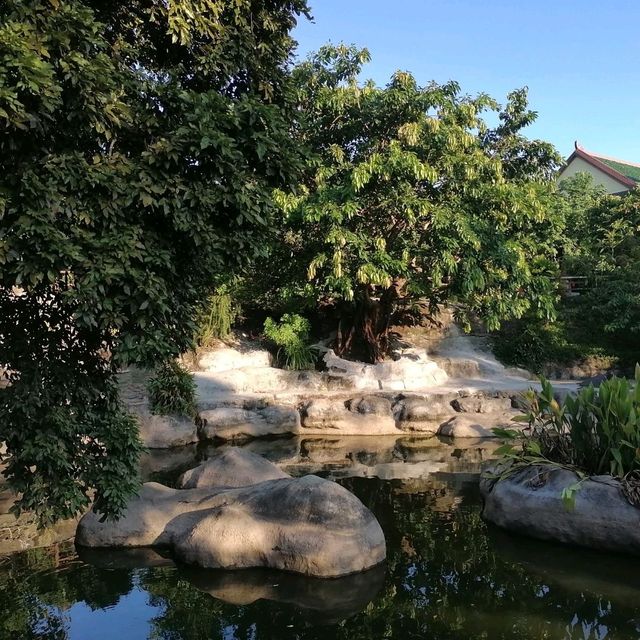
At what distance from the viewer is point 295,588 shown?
5789 mm

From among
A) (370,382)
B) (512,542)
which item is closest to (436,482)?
(512,542)

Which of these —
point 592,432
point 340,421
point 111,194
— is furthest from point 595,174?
point 111,194

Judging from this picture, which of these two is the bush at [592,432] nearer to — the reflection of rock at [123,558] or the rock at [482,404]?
the reflection of rock at [123,558]

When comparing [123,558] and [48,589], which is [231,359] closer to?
[123,558]

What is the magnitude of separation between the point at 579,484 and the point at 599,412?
993 millimetres

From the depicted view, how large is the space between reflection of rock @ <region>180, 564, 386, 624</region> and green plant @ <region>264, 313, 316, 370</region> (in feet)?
34.0

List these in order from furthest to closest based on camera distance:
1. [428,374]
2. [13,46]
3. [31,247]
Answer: [428,374] → [31,247] → [13,46]

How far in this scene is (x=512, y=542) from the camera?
7.01 m

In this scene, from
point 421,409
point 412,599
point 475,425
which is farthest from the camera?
point 421,409

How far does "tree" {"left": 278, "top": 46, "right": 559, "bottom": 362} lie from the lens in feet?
43.7

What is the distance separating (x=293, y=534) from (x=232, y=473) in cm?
215

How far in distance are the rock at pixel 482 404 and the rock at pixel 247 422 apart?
3.59m

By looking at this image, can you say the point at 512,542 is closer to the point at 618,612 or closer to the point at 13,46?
the point at 618,612

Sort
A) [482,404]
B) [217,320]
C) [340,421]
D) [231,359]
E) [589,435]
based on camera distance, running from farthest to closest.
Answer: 1. [217,320]
2. [231,359]
3. [482,404]
4. [340,421]
5. [589,435]
